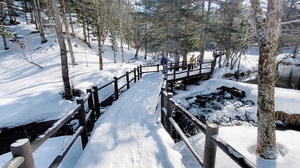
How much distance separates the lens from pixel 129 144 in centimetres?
293

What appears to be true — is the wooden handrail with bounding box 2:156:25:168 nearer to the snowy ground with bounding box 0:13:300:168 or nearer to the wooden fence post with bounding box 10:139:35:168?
the wooden fence post with bounding box 10:139:35:168

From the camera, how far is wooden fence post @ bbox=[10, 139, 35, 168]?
1.30m

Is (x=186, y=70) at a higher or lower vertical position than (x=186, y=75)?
higher

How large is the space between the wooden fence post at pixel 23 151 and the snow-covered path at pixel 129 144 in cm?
108

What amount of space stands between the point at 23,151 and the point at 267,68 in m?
4.54

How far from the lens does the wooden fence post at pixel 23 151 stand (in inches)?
51.4

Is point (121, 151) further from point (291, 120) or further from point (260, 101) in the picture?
point (291, 120)

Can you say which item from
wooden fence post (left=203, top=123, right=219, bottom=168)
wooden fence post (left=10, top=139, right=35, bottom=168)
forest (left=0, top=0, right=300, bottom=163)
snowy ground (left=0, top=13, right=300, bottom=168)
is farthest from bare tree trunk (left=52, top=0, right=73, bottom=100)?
wooden fence post (left=203, top=123, right=219, bottom=168)

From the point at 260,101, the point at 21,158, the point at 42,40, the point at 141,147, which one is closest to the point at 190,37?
the point at 260,101

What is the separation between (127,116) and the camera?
4219 mm

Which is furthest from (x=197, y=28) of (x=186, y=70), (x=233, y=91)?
(x=233, y=91)

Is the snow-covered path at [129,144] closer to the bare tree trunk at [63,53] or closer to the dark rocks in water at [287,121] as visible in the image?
the bare tree trunk at [63,53]

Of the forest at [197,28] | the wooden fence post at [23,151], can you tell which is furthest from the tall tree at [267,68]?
the wooden fence post at [23,151]

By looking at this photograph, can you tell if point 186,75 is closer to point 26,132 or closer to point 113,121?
point 113,121
